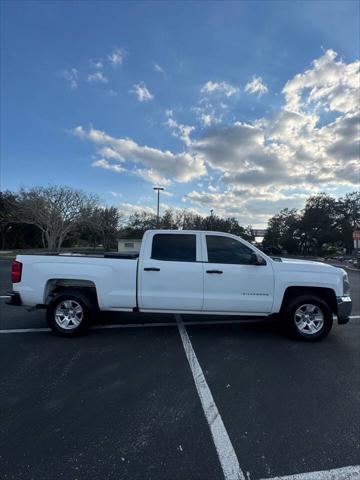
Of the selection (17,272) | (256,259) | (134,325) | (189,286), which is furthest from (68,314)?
(256,259)

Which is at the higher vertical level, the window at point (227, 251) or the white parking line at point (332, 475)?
the window at point (227, 251)

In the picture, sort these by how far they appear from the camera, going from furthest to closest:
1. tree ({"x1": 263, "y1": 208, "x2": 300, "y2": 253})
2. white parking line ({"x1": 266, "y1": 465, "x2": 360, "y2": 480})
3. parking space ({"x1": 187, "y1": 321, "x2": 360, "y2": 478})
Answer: tree ({"x1": 263, "y1": 208, "x2": 300, "y2": 253}) < parking space ({"x1": 187, "y1": 321, "x2": 360, "y2": 478}) < white parking line ({"x1": 266, "y1": 465, "x2": 360, "y2": 480})

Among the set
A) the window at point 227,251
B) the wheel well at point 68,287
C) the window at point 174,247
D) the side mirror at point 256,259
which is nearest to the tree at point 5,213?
the wheel well at point 68,287

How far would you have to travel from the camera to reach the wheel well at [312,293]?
16.5 feet

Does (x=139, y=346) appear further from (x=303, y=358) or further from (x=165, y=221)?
(x=165, y=221)

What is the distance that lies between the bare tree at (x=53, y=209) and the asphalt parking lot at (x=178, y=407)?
30.3 meters

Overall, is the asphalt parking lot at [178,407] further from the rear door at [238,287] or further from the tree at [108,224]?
the tree at [108,224]

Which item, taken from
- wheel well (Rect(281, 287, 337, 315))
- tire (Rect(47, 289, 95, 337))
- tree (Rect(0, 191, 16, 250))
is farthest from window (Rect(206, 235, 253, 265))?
tree (Rect(0, 191, 16, 250))

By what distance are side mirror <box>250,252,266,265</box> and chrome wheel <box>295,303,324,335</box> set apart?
1.09 meters

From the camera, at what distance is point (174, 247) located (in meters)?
5.09

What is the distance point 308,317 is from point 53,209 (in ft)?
108

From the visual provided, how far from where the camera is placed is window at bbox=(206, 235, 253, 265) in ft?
16.5

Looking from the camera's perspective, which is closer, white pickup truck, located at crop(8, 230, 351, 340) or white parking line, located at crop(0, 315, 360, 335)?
white pickup truck, located at crop(8, 230, 351, 340)

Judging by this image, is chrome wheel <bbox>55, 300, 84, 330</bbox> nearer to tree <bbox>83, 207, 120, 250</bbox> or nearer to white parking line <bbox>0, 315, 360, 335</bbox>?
white parking line <bbox>0, 315, 360, 335</bbox>
